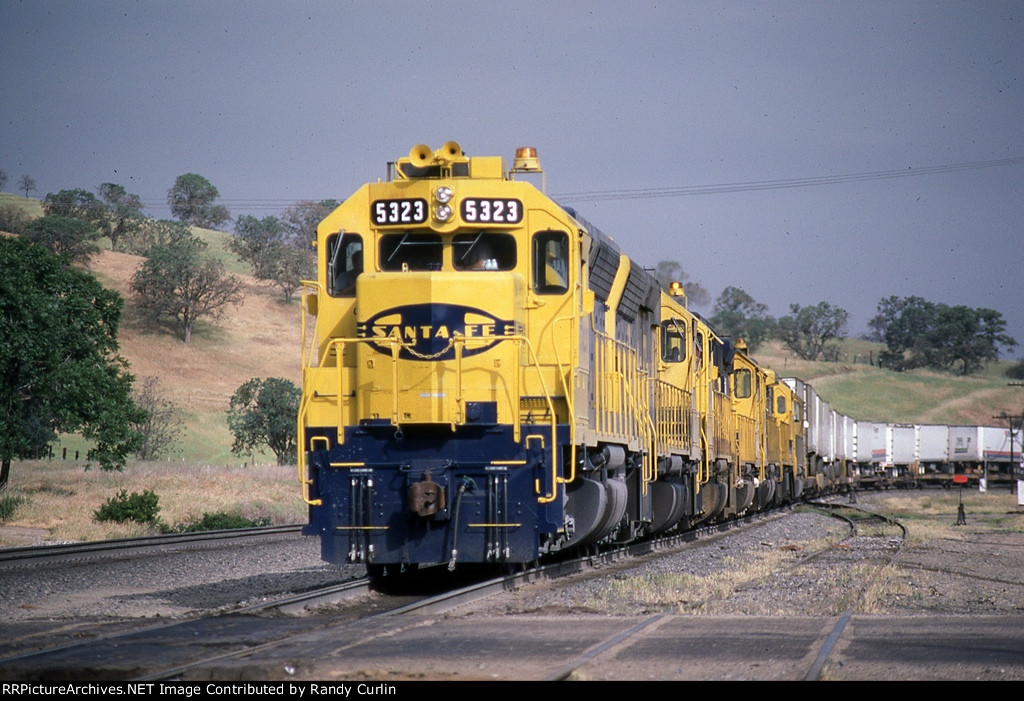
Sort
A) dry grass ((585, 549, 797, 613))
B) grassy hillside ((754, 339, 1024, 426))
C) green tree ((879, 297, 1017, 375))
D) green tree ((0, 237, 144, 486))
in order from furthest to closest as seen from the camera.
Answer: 1. green tree ((879, 297, 1017, 375))
2. grassy hillside ((754, 339, 1024, 426))
3. green tree ((0, 237, 144, 486))
4. dry grass ((585, 549, 797, 613))

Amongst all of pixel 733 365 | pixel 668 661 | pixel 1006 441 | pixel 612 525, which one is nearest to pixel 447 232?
pixel 612 525

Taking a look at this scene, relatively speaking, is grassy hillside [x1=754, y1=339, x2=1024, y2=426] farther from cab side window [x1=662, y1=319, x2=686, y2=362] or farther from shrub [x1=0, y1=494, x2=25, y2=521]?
cab side window [x1=662, y1=319, x2=686, y2=362]

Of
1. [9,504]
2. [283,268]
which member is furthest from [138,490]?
[283,268]

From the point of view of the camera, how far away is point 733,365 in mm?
27312

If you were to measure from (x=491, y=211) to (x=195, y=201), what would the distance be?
430ft

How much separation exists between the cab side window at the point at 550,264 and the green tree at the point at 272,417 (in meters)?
41.5

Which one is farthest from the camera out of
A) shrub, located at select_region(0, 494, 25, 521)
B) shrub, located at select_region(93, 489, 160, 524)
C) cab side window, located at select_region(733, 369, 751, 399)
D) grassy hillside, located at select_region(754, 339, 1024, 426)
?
grassy hillside, located at select_region(754, 339, 1024, 426)

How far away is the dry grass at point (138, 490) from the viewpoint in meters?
24.4

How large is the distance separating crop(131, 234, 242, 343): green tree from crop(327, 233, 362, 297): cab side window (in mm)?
78677

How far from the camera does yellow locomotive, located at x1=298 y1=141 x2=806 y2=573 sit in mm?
11258

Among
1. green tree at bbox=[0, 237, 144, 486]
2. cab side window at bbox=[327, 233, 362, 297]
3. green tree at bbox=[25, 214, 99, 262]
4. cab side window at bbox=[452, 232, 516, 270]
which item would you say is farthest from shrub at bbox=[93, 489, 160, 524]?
Answer: green tree at bbox=[25, 214, 99, 262]

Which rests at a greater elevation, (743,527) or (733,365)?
(733,365)
